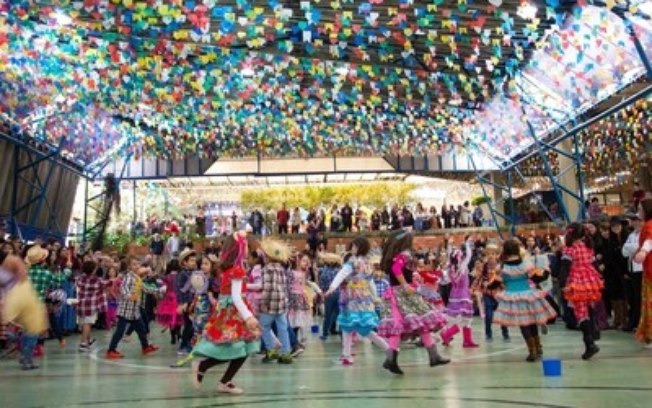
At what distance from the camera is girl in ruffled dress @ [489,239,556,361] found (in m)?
7.10

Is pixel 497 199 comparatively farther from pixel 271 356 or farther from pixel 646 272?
pixel 271 356

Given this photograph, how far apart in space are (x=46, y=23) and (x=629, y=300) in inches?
430

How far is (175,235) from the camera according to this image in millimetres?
24766

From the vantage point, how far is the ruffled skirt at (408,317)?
6.82 m

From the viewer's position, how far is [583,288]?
764 centimetres

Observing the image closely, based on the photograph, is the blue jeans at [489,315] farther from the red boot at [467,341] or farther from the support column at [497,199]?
the support column at [497,199]

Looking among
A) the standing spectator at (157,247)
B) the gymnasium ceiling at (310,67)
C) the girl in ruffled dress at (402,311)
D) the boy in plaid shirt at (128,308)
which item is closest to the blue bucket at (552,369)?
the girl in ruffled dress at (402,311)

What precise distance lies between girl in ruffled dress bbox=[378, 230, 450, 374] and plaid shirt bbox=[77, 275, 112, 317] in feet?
18.8

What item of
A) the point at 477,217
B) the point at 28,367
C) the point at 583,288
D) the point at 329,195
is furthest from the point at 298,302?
the point at 329,195

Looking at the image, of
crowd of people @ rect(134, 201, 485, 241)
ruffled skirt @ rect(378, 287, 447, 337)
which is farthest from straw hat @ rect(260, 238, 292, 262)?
crowd of people @ rect(134, 201, 485, 241)

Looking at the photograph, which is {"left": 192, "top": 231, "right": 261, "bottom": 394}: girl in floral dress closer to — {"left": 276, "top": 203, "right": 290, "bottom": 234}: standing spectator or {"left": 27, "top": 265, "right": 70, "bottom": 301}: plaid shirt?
{"left": 27, "top": 265, "right": 70, "bottom": 301}: plaid shirt

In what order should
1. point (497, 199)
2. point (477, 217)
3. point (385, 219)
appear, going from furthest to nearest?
point (497, 199), point (477, 217), point (385, 219)

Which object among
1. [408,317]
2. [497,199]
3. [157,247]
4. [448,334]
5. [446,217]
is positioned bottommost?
[448,334]

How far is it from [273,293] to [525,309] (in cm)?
311
